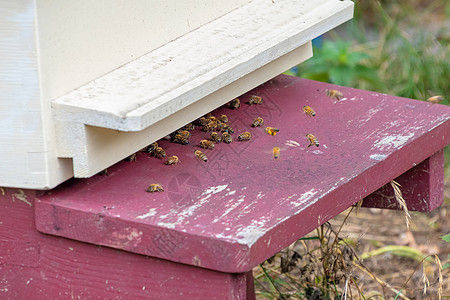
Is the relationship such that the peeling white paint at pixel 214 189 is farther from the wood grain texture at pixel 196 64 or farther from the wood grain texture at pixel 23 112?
the wood grain texture at pixel 23 112

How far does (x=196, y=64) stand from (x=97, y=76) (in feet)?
0.82

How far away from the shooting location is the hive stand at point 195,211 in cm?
152

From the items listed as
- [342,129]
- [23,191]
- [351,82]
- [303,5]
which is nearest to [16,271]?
[23,191]

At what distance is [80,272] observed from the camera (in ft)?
5.58

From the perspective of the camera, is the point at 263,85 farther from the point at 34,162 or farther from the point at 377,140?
the point at 34,162

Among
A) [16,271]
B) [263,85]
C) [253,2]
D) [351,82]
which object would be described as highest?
[253,2]

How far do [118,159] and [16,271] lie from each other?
360 mm

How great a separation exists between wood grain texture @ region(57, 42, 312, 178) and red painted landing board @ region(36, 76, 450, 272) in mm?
62

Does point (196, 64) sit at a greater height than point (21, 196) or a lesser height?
greater

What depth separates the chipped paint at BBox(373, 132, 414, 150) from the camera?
198 cm

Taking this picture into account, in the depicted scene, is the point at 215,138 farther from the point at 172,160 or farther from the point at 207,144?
the point at 172,160

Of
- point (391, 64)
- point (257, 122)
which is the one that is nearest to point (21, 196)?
point (257, 122)

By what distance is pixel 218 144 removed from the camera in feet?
6.45

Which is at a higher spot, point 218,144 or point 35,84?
point 35,84
